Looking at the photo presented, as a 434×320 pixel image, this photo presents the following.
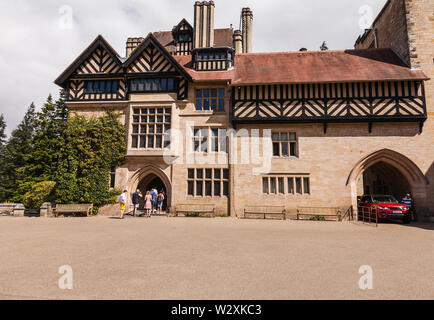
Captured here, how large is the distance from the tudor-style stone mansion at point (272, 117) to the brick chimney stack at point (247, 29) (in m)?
8.70

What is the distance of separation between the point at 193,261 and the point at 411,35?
18.9m

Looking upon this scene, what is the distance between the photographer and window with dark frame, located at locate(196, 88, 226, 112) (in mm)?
15773

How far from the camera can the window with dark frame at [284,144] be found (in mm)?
14953

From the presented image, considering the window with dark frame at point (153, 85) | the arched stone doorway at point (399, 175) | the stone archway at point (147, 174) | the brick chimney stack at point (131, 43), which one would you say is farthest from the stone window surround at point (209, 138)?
the brick chimney stack at point (131, 43)

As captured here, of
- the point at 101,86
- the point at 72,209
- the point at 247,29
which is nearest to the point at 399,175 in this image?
the point at 247,29

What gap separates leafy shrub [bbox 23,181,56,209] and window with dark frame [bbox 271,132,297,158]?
14325mm

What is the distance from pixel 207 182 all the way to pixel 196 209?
5.98 ft

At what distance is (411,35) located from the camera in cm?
1487

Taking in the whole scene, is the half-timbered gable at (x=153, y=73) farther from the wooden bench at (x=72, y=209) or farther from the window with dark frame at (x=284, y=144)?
the wooden bench at (x=72, y=209)

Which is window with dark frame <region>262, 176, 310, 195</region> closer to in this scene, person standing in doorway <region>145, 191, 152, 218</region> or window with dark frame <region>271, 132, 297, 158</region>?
window with dark frame <region>271, 132, 297, 158</region>

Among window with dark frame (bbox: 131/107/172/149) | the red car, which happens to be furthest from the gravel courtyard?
window with dark frame (bbox: 131/107/172/149)

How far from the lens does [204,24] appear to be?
60.8 feet
